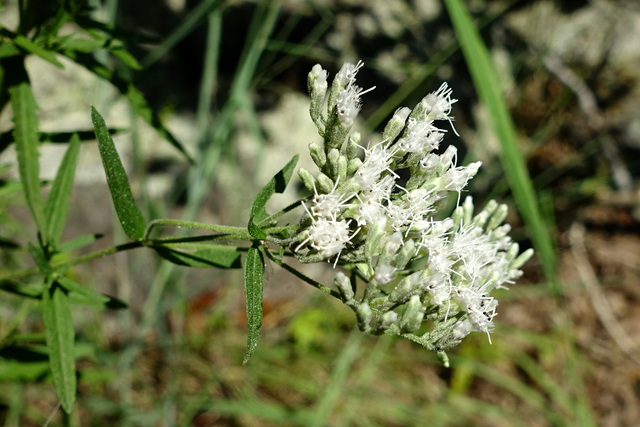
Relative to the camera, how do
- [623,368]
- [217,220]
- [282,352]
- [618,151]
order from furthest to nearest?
[618,151]
[623,368]
[217,220]
[282,352]

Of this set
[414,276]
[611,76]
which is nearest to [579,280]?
[611,76]

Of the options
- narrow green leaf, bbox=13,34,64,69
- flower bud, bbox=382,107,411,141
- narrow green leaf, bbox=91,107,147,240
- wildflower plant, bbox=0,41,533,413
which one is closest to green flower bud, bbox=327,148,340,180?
wildflower plant, bbox=0,41,533,413

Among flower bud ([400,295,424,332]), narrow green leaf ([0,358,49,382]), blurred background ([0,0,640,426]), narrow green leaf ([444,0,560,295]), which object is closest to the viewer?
flower bud ([400,295,424,332])

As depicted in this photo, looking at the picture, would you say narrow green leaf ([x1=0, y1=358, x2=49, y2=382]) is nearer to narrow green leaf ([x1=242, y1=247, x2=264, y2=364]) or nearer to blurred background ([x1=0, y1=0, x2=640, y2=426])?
blurred background ([x1=0, y1=0, x2=640, y2=426])

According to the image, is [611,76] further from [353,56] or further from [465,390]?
[465,390]

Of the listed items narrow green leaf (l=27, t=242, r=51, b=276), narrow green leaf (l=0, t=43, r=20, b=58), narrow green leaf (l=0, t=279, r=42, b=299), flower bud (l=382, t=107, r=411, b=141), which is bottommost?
narrow green leaf (l=0, t=279, r=42, b=299)

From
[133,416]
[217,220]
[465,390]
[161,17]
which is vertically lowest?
[133,416]

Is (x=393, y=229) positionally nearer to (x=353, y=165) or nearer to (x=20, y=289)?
(x=353, y=165)
